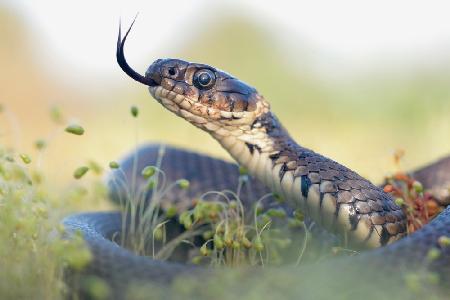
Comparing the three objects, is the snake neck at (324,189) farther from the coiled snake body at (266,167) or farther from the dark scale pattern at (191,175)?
the dark scale pattern at (191,175)

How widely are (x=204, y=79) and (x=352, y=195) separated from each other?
5.17 feet

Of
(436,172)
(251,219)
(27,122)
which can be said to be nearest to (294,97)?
(27,122)

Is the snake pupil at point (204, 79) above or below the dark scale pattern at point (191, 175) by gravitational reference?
above

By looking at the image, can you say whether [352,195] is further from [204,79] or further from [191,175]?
[191,175]

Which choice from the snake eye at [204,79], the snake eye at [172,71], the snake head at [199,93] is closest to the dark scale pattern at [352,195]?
the snake head at [199,93]

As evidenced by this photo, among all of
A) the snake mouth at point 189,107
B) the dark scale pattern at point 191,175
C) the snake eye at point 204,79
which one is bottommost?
the dark scale pattern at point 191,175

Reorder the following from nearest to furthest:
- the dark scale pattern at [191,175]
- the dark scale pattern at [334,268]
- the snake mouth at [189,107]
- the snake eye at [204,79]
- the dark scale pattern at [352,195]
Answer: the dark scale pattern at [334,268] < the dark scale pattern at [352,195] < the snake mouth at [189,107] < the snake eye at [204,79] < the dark scale pattern at [191,175]

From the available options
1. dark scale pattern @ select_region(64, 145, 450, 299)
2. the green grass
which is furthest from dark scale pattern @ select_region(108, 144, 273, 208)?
dark scale pattern @ select_region(64, 145, 450, 299)

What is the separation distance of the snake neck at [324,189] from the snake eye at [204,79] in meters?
0.37

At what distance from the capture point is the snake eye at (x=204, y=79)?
5691mm

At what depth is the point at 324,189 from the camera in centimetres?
498

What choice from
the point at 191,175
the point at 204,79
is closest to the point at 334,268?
the point at 204,79

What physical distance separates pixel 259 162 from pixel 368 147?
17.3ft

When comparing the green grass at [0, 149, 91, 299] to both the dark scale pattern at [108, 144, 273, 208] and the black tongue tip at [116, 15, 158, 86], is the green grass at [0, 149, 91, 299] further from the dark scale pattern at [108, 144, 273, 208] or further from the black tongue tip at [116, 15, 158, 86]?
the dark scale pattern at [108, 144, 273, 208]
